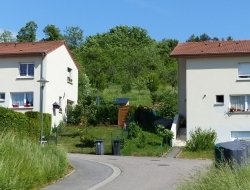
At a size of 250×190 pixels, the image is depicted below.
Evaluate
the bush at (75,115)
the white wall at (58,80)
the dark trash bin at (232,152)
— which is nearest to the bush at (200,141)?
the bush at (75,115)

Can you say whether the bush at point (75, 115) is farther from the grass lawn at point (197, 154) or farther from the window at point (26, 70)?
the grass lawn at point (197, 154)

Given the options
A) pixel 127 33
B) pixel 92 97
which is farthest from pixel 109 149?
pixel 127 33

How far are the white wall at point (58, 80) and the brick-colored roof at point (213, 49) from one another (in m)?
10.6

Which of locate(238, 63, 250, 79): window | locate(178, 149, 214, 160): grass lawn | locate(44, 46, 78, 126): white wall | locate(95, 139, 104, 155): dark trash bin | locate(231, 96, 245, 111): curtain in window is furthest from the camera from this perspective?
locate(44, 46, 78, 126): white wall

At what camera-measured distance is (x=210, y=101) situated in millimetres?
36625

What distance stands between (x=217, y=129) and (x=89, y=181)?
19.4 meters

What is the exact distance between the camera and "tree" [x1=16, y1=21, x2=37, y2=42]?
289ft

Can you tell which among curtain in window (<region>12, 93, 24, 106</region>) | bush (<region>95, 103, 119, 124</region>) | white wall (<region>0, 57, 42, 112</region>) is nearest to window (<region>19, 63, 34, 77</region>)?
white wall (<region>0, 57, 42, 112</region>)

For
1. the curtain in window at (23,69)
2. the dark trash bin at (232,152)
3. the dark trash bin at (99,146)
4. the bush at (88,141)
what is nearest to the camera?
the dark trash bin at (232,152)

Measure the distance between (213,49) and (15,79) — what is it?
52.5 ft

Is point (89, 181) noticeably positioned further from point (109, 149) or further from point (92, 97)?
point (92, 97)

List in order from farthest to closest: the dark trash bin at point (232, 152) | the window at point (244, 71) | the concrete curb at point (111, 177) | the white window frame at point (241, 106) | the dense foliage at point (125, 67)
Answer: the dense foliage at point (125, 67) < the window at point (244, 71) < the white window frame at point (241, 106) < the concrete curb at point (111, 177) < the dark trash bin at point (232, 152)

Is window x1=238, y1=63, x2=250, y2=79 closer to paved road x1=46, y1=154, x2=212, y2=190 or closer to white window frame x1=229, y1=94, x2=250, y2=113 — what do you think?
white window frame x1=229, y1=94, x2=250, y2=113

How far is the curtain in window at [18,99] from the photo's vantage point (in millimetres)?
43844
